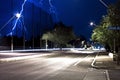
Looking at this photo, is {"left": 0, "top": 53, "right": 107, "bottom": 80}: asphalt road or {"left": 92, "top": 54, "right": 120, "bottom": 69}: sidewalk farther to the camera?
{"left": 92, "top": 54, "right": 120, "bottom": 69}: sidewalk

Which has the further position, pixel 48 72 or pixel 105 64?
pixel 105 64

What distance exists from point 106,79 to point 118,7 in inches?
654

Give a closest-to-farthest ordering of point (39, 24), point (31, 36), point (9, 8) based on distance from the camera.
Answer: point (9, 8), point (31, 36), point (39, 24)

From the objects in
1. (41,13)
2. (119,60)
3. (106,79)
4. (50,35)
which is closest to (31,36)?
(50,35)

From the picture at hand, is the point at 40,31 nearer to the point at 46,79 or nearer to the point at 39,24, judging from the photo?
the point at 39,24

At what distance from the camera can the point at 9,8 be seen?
11844 cm

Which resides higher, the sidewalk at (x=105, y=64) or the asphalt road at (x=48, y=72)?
the sidewalk at (x=105, y=64)

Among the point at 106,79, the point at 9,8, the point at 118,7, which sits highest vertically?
the point at 9,8

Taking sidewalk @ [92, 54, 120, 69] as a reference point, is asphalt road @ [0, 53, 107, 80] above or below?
below

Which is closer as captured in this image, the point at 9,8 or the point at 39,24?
the point at 9,8

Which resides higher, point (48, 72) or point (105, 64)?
point (105, 64)

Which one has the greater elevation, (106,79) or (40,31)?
(40,31)

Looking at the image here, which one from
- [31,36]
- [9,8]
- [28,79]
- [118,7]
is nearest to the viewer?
[28,79]

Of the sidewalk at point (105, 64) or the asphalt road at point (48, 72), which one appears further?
the sidewalk at point (105, 64)
